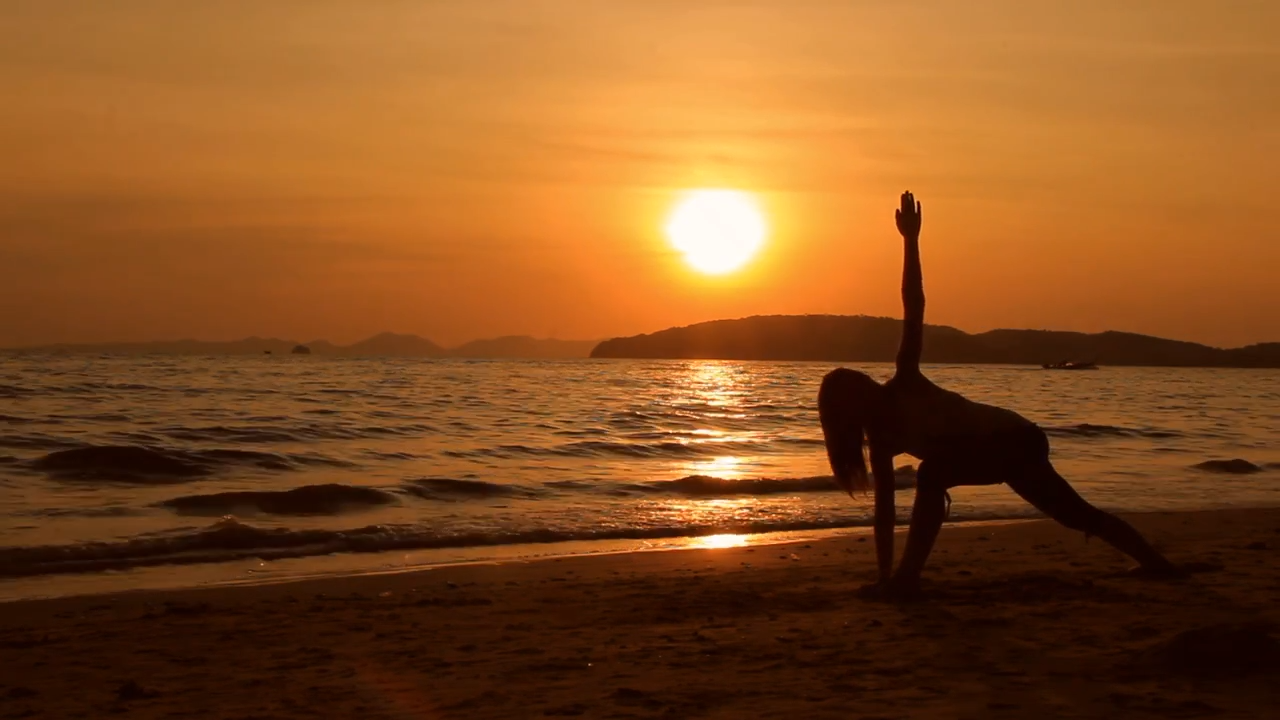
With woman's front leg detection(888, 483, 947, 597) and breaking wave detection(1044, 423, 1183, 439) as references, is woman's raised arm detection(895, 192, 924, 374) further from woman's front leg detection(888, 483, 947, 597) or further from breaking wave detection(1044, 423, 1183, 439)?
breaking wave detection(1044, 423, 1183, 439)

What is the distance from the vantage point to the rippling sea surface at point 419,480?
11.1m

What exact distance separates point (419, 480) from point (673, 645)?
10318 mm

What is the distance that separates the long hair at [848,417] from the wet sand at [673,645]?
2.78ft

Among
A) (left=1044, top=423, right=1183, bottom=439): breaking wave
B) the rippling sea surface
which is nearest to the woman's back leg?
the rippling sea surface

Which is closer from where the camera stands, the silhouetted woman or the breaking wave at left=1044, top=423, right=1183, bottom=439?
the silhouetted woman

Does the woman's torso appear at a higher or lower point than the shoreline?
higher

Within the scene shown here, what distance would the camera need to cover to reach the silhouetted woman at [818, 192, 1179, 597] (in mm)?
6898

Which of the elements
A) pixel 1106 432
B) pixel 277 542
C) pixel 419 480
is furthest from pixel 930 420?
pixel 1106 432

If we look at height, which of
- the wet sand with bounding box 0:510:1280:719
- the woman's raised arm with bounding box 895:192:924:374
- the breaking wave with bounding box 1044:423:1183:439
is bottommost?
the breaking wave with bounding box 1044:423:1183:439

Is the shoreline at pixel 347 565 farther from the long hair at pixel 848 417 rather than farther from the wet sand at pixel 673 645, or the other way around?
the long hair at pixel 848 417

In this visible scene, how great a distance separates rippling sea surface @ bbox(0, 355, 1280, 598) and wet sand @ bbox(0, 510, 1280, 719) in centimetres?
200

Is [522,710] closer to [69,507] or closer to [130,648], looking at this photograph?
[130,648]

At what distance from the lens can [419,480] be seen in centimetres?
1620

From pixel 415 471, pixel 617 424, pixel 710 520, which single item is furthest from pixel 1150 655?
pixel 617 424
